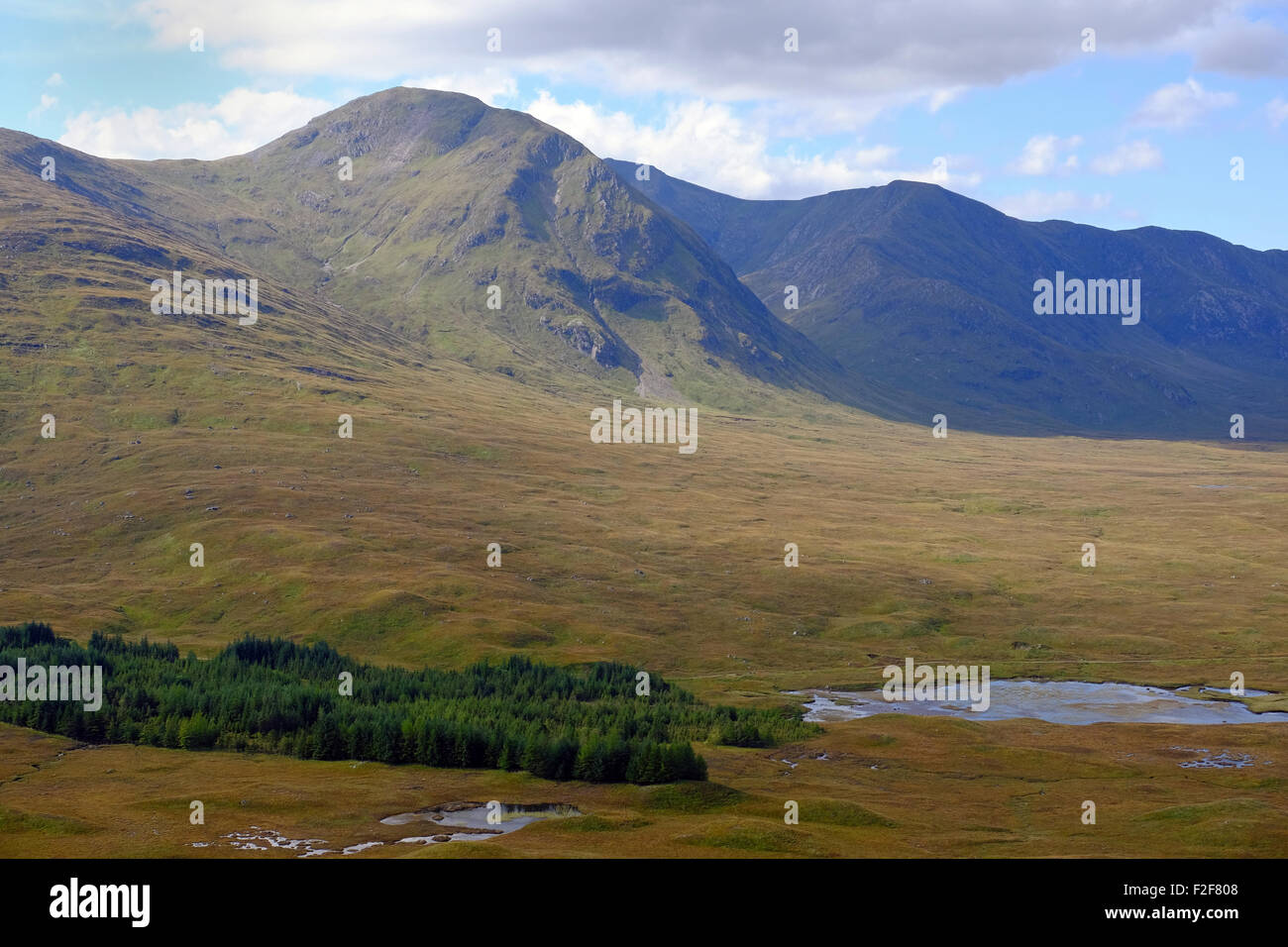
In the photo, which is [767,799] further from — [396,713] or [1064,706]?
[1064,706]

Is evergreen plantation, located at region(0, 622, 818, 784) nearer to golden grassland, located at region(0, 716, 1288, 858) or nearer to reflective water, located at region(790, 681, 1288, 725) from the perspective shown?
golden grassland, located at region(0, 716, 1288, 858)

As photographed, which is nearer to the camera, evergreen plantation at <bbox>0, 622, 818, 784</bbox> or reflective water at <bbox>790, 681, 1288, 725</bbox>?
evergreen plantation at <bbox>0, 622, 818, 784</bbox>

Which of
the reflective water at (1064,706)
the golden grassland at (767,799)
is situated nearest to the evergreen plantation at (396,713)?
the golden grassland at (767,799)

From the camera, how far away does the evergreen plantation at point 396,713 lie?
354 ft

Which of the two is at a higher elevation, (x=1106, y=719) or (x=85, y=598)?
(x=85, y=598)

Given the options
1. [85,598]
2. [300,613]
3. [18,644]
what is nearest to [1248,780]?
[300,613]

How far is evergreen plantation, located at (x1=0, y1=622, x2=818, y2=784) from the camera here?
10775cm

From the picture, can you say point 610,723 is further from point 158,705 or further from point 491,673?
point 158,705

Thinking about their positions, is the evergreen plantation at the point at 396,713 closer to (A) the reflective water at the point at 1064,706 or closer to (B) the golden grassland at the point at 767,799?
(B) the golden grassland at the point at 767,799

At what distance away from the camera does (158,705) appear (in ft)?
406

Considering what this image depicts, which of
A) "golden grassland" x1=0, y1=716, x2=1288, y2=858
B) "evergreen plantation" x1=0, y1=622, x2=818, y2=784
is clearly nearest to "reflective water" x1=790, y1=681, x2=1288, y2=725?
"golden grassland" x1=0, y1=716, x2=1288, y2=858
